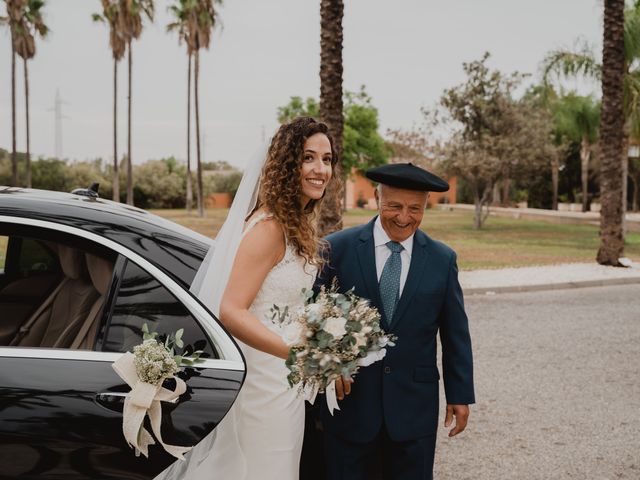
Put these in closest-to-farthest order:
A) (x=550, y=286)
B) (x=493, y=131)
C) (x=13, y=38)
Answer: (x=550, y=286) < (x=493, y=131) < (x=13, y=38)

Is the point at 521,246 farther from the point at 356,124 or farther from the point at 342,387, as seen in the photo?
the point at 356,124

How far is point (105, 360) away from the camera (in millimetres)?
2436

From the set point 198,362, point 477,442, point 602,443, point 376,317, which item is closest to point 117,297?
point 198,362

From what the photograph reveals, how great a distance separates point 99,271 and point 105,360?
542 millimetres

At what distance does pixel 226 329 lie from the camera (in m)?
2.53

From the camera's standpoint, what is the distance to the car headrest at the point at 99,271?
110 inches

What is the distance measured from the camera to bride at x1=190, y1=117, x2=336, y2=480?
263 centimetres

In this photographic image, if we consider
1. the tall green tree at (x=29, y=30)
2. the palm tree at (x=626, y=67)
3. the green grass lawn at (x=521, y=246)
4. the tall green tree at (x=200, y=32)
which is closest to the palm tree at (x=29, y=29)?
the tall green tree at (x=29, y=30)

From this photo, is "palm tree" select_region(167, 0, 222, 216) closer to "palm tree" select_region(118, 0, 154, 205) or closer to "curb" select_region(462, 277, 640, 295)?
"palm tree" select_region(118, 0, 154, 205)

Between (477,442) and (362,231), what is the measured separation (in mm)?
2993

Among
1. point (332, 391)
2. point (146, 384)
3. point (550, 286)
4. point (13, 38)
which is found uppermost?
point (13, 38)

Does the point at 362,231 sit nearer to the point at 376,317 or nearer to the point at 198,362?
the point at 376,317

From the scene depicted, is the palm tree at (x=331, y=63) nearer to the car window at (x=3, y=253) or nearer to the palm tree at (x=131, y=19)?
the car window at (x=3, y=253)

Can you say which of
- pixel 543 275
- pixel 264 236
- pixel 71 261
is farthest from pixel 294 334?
pixel 543 275
